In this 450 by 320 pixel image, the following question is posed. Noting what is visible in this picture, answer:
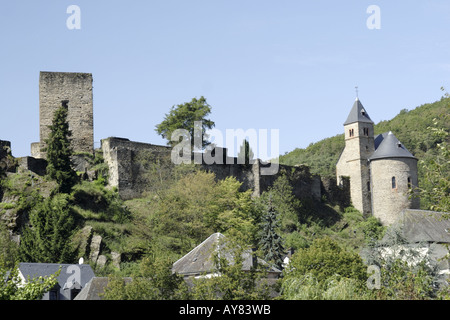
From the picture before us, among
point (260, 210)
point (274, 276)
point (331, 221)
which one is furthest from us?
point (331, 221)

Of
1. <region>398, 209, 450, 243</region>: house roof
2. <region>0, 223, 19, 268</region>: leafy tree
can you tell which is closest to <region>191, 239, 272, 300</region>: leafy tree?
<region>0, 223, 19, 268</region>: leafy tree

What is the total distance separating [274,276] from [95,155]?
1485 cm

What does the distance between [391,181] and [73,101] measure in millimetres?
20076

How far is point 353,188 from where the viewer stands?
5050 centimetres

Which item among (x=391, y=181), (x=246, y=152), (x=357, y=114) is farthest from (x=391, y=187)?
(x=246, y=152)

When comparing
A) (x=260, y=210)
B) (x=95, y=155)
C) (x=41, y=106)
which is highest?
(x=41, y=106)

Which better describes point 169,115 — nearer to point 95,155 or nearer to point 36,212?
point 95,155

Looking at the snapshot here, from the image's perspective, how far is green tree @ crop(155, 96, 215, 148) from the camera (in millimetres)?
45594

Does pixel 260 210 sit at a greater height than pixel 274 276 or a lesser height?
greater

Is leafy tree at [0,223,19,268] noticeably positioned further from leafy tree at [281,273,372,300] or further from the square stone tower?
leafy tree at [281,273,372,300]

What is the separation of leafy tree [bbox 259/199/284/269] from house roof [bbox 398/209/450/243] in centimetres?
831

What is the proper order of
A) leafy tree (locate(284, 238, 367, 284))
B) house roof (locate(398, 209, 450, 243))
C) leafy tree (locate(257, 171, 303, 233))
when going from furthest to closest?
1. leafy tree (locate(257, 171, 303, 233))
2. house roof (locate(398, 209, 450, 243))
3. leafy tree (locate(284, 238, 367, 284))
